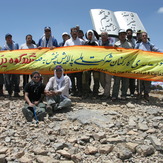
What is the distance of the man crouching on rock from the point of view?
621 cm

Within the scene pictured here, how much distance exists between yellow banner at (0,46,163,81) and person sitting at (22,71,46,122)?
5.51 feet

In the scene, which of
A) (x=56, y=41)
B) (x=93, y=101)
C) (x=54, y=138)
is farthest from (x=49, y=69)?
(x=54, y=138)

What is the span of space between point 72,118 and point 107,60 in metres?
2.81

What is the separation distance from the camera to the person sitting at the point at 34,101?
5.73 metres

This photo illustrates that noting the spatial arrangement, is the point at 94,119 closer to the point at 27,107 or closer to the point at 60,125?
the point at 60,125

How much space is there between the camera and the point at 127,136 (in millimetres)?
5004

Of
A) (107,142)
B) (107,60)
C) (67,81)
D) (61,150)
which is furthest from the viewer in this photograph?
(107,60)

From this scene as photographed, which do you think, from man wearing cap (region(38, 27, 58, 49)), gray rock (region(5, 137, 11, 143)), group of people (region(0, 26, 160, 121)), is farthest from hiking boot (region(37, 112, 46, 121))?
man wearing cap (region(38, 27, 58, 49))

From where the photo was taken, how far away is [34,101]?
20.4 ft

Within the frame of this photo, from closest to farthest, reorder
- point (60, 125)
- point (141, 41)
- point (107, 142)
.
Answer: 1. point (107, 142)
2. point (60, 125)
3. point (141, 41)

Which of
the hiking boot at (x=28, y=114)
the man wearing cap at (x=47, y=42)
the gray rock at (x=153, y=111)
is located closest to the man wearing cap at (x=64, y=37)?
the man wearing cap at (x=47, y=42)

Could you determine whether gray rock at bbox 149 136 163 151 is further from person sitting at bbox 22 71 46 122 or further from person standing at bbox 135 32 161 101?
person standing at bbox 135 32 161 101

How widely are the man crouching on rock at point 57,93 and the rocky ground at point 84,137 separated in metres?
0.23

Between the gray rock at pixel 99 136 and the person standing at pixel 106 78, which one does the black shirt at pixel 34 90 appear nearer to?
the gray rock at pixel 99 136
